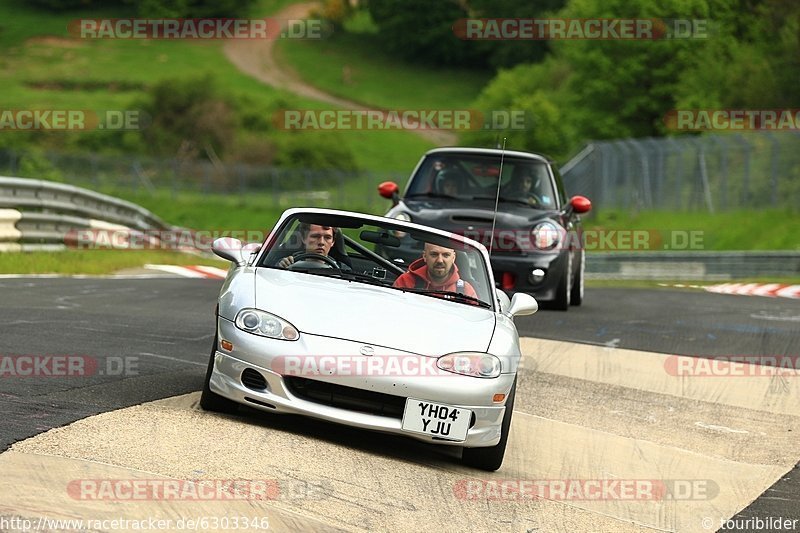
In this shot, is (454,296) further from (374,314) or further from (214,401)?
(214,401)

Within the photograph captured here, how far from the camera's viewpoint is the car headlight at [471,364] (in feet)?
24.5

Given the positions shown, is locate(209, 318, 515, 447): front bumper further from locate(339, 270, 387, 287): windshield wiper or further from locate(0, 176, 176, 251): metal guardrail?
locate(0, 176, 176, 251): metal guardrail

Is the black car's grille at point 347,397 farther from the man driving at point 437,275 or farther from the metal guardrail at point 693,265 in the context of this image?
the metal guardrail at point 693,265

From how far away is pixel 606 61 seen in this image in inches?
2712

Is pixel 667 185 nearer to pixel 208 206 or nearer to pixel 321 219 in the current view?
pixel 208 206

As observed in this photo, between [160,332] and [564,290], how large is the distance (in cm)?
504

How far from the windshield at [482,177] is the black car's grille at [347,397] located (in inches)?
299

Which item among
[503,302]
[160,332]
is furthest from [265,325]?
[160,332]

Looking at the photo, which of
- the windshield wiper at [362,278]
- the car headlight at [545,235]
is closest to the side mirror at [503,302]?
the windshield wiper at [362,278]

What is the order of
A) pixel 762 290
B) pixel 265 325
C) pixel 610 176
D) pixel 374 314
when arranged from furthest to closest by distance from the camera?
pixel 610 176 < pixel 762 290 < pixel 374 314 < pixel 265 325

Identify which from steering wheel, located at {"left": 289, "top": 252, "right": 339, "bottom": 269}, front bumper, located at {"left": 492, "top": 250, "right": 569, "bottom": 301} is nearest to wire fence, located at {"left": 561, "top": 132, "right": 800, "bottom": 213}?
front bumper, located at {"left": 492, "top": 250, "right": 569, "bottom": 301}

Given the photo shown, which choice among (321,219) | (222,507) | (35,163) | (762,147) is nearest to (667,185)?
(762,147)

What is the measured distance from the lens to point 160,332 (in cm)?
1152

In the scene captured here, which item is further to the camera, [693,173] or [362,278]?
[693,173]
